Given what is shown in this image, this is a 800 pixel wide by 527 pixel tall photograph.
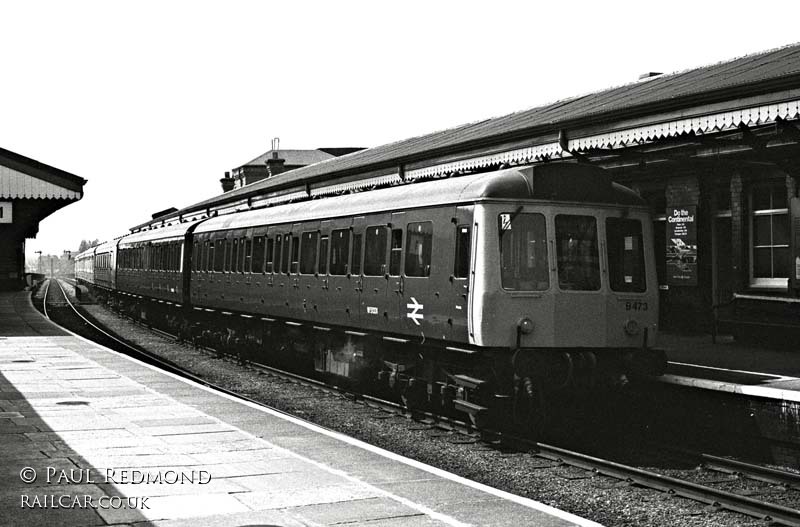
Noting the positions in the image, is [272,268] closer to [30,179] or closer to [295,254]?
[295,254]

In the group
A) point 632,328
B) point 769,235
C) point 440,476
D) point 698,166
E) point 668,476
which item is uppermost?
point 698,166

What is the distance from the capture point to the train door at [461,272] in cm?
1123

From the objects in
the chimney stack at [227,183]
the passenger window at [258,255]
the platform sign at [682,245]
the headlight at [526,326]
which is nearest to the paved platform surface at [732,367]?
the platform sign at [682,245]

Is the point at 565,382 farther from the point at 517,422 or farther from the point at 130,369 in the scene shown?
the point at 130,369

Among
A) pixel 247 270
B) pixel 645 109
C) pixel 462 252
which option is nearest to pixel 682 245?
pixel 645 109

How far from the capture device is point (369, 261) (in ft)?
46.0

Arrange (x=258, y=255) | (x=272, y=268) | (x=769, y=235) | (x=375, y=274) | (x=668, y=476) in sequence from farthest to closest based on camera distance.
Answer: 1. (x=258, y=255)
2. (x=272, y=268)
3. (x=769, y=235)
4. (x=375, y=274)
5. (x=668, y=476)

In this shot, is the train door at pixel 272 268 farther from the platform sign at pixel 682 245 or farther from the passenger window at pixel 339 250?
the platform sign at pixel 682 245

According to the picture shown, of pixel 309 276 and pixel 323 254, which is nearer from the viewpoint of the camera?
pixel 323 254

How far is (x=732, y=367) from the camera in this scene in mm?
12969

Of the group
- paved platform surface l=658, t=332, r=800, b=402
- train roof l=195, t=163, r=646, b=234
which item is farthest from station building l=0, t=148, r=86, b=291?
paved platform surface l=658, t=332, r=800, b=402

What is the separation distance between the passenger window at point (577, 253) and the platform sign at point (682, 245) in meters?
6.77

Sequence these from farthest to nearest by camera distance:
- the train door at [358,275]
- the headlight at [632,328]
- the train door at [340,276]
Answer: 1. the train door at [340,276]
2. the train door at [358,275]
3. the headlight at [632,328]

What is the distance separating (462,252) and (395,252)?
Result: 1.95 metres
